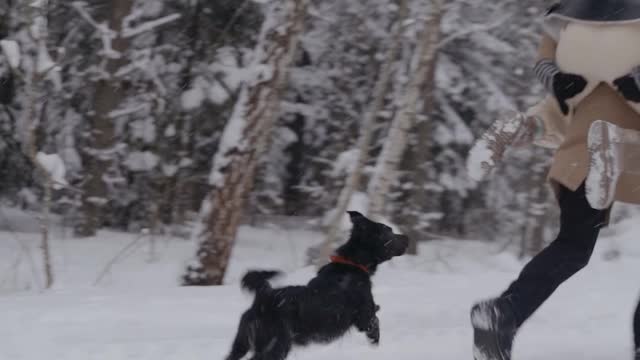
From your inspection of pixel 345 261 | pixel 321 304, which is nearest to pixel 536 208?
pixel 345 261

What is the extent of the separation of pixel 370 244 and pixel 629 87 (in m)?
1.73

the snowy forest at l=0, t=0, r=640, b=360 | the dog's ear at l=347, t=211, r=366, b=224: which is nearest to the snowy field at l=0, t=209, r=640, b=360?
the snowy forest at l=0, t=0, r=640, b=360

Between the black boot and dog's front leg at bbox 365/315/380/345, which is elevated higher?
the black boot

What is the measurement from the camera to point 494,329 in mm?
2963

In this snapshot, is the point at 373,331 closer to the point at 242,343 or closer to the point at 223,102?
the point at 242,343

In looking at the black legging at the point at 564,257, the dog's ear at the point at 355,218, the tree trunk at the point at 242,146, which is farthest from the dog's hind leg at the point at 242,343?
the tree trunk at the point at 242,146

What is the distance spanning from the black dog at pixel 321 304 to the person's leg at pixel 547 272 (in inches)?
35.3

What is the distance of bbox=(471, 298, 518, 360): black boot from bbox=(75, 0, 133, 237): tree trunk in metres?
9.32

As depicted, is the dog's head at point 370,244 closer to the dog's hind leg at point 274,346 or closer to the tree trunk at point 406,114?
the dog's hind leg at point 274,346

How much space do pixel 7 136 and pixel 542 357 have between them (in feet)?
34.9

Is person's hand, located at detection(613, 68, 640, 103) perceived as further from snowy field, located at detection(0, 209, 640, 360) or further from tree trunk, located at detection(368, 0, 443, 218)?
tree trunk, located at detection(368, 0, 443, 218)

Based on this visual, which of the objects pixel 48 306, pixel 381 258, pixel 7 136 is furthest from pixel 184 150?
pixel 381 258

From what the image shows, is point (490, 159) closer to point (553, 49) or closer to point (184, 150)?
point (553, 49)

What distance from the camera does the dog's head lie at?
4.15m
